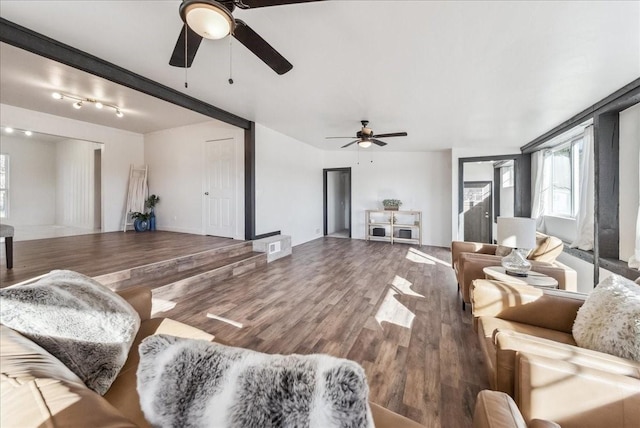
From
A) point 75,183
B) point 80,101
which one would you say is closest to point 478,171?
point 80,101

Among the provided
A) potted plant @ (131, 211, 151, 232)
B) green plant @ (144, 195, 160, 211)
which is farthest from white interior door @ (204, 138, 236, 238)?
potted plant @ (131, 211, 151, 232)

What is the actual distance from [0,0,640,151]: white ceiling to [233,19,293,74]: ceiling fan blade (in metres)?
0.28

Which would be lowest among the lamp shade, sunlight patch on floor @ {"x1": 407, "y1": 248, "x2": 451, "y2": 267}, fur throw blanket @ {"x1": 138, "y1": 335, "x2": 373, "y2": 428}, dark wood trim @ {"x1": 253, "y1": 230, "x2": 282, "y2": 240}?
sunlight patch on floor @ {"x1": 407, "y1": 248, "x2": 451, "y2": 267}

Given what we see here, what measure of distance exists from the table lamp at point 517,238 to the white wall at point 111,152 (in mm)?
7834

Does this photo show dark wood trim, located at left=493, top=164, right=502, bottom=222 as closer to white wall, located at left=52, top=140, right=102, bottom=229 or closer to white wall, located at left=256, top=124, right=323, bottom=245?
white wall, located at left=256, top=124, right=323, bottom=245

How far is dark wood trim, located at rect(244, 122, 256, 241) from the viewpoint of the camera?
489 centimetres

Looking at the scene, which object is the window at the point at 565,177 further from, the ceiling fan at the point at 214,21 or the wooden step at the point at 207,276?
the wooden step at the point at 207,276

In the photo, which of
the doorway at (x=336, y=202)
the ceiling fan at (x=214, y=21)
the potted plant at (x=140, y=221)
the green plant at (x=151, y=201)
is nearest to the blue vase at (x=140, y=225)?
the potted plant at (x=140, y=221)

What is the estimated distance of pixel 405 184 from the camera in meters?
7.00

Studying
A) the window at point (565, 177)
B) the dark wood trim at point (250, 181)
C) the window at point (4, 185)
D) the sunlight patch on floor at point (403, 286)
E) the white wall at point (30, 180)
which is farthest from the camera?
the white wall at point (30, 180)

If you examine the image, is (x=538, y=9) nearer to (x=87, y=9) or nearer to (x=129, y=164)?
(x=87, y=9)

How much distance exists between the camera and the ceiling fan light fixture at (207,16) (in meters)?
1.41

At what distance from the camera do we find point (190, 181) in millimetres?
6023

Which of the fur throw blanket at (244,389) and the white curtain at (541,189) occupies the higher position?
the white curtain at (541,189)
